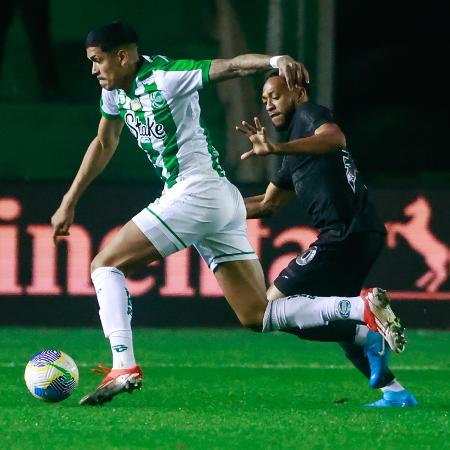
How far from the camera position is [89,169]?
335 inches

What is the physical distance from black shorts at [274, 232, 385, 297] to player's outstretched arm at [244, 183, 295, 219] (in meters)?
0.38

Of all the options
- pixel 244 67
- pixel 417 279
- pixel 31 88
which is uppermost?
pixel 244 67

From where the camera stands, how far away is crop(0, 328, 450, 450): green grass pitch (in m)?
6.73

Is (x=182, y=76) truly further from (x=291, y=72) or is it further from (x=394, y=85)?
(x=394, y=85)

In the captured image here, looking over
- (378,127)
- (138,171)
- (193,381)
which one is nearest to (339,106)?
(378,127)

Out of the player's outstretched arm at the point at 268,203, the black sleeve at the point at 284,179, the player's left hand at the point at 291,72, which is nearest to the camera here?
the player's left hand at the point at 291,72

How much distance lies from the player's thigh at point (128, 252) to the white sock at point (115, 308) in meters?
0.05

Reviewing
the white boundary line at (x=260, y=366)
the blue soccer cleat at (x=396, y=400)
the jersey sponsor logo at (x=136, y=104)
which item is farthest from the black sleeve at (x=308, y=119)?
the white boundary line at (x=260, y=366)

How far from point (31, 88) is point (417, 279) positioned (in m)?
3.84

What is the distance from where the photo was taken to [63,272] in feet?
40.2

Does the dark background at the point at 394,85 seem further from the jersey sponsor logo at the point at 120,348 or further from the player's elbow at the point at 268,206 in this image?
the jersey sponsor logo at the point at 120,348

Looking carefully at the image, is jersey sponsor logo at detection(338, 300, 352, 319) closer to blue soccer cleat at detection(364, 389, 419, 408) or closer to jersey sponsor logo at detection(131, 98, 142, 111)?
blue soccer cleat at detection(364, 389, 419, 408)

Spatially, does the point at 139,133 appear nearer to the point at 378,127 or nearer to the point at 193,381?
the point at 193,381

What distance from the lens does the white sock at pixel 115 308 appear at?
7730 mm
